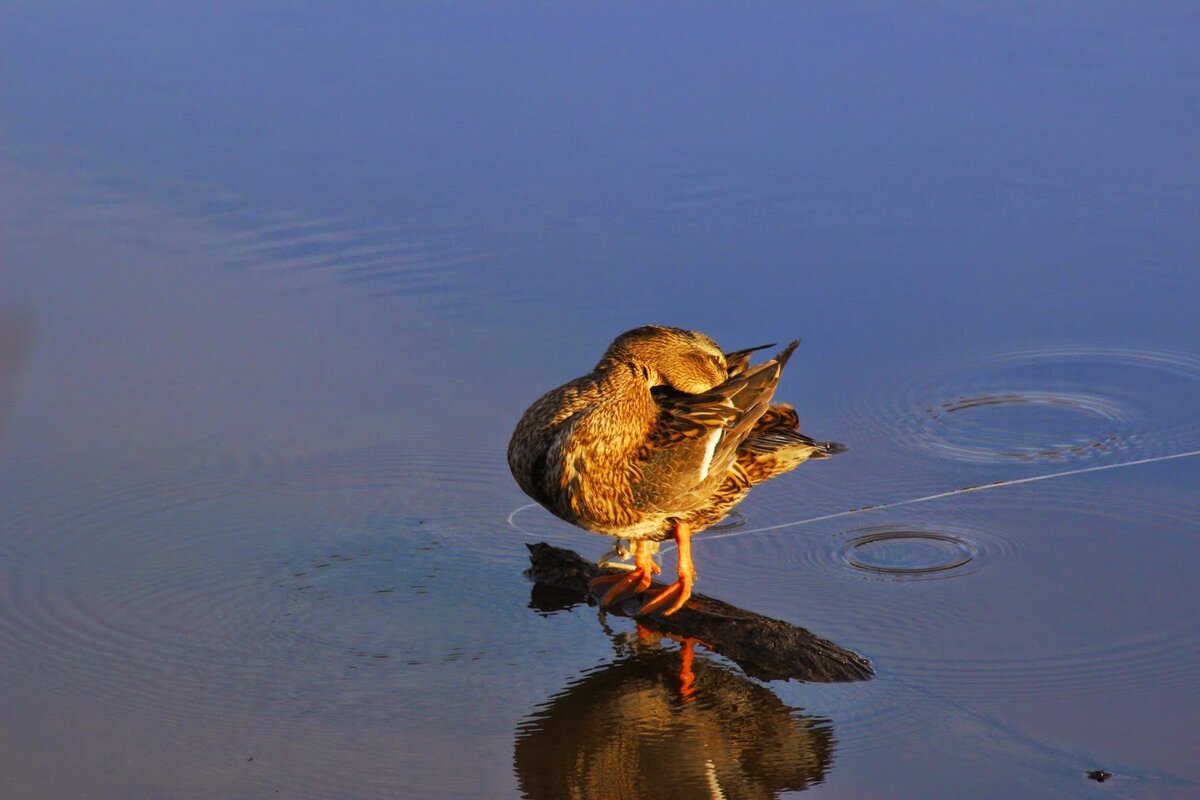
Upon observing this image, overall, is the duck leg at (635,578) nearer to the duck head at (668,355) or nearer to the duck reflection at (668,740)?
the duck reflection at (668,740)

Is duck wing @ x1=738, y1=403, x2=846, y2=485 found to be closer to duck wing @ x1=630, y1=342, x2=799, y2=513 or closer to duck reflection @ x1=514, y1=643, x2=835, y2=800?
duck wing @ x1=630, y1=342, x2=799, y2=513

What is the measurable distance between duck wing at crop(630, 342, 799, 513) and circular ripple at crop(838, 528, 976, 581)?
50 cm

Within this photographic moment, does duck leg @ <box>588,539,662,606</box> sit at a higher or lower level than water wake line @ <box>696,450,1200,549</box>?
lower

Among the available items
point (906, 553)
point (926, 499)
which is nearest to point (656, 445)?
point (906, 553)

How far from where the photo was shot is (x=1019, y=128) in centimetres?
815

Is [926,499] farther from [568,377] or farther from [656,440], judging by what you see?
[568,377]

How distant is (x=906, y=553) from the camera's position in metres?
4.99

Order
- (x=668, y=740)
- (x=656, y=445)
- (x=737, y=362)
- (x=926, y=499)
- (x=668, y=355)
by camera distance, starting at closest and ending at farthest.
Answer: (x=668, y=740) → (x=656, y=445) → (x=668, y=355) → (x=737, y=362) → (x=926, y=499)

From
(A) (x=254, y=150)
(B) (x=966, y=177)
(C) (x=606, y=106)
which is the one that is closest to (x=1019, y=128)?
(B) (x=966, y=177)

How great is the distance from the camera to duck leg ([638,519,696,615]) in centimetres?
469

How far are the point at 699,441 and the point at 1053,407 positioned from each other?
176 cm

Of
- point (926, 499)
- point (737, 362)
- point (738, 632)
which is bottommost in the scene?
point (738, 632)

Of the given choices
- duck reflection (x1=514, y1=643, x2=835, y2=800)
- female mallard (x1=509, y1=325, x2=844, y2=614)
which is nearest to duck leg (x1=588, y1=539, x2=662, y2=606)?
female mallard (x1=509, y1=325, x2=844, y2=614)

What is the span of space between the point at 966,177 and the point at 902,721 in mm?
4176
